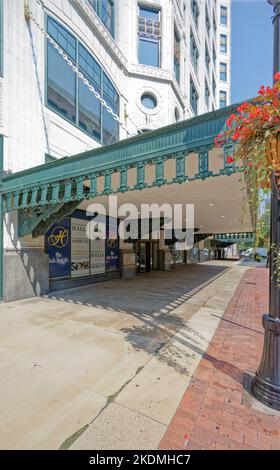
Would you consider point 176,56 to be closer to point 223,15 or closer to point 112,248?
point 112,248

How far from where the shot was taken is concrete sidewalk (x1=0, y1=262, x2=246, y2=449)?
229 cm

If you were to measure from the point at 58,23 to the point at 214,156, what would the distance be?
9.94 meters

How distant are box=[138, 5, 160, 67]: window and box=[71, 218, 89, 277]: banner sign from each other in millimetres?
13003

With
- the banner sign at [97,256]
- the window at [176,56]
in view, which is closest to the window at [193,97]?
the window at [176,56]

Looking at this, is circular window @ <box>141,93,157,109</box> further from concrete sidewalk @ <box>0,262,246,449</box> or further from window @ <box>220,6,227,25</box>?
window @ <box>220,6,227,25</box>

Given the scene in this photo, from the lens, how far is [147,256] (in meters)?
16.4

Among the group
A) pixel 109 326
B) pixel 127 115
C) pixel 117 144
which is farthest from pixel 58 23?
pixel 109 326

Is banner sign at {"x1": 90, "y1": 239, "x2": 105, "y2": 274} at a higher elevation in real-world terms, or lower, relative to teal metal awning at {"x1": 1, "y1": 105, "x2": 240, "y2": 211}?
lower

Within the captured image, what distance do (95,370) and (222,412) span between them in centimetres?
179

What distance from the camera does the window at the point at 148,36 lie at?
1598cm

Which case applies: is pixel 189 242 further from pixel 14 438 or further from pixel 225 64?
pixel 225 64

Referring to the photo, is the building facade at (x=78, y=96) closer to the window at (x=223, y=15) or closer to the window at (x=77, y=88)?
→ the window at (x=77, y=88)

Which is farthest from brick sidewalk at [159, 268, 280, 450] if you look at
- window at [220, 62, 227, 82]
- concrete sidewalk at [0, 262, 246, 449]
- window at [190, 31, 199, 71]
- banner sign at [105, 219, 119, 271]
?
window at [220, 62, 227, 82]

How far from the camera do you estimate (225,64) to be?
4653 cm
